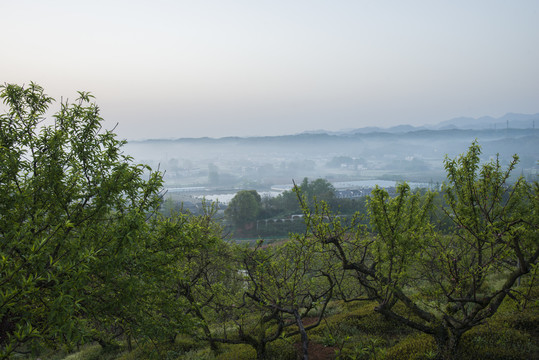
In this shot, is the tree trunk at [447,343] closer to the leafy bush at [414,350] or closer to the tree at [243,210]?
the leafy bush at [414,350]

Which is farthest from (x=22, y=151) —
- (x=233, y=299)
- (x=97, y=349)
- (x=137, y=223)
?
(x=97, y=349)

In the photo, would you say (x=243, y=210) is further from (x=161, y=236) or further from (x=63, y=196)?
(x=63, y=196)

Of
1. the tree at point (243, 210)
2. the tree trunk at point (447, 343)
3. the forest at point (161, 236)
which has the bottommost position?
the tree at point (243, 210)

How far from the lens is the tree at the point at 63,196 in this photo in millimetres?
5910

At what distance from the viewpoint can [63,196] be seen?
7180 mm

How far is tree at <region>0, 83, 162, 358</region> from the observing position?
5.91m

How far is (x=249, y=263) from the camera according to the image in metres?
9.77

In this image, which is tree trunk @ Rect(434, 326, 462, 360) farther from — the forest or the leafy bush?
the leafy bush

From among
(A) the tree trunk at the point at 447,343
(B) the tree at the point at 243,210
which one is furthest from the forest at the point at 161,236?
(B) the tree at the point at 243,210

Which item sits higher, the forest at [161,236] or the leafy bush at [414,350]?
the forest at [161,236]

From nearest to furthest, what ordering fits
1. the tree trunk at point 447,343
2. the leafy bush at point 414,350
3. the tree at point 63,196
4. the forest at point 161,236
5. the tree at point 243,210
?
the tree at point 63,196, the forest at point 161,236, the tree trunk at point 447,343, the leafy bush at point 414,350, the tree at point 243,210

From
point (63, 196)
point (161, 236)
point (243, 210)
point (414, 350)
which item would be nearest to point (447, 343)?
point (414, 350)

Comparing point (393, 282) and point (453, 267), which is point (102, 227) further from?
point (453, 267)

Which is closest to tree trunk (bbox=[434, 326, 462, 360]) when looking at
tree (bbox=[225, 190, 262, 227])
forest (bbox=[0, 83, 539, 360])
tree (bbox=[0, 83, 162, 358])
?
forest (bbox=[0, 83, 539, 360])
